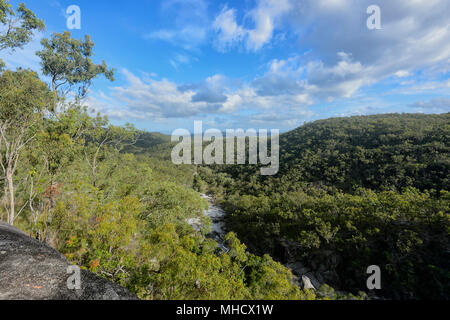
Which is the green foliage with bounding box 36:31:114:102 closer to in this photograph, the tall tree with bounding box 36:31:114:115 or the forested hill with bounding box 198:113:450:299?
the tall tree with bounding box 36:31:114:115

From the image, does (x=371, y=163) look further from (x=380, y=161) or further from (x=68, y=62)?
(x=68, y=62)

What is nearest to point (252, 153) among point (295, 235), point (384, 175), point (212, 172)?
point (212, 172)

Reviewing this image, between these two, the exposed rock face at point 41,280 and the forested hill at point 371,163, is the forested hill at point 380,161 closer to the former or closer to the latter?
the forested hill at point 371,163

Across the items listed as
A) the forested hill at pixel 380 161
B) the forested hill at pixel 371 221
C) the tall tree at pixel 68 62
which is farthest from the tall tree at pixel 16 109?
the forested hill at pixel 380 161

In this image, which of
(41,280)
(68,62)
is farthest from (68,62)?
(41,280)

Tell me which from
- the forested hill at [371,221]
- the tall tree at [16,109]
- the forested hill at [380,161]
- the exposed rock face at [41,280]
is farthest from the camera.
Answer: the forested hill at [380,161]

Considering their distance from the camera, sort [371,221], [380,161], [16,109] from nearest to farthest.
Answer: [16,109] → [371,221] → [380,161]

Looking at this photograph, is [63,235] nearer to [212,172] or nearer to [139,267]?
[139,267]

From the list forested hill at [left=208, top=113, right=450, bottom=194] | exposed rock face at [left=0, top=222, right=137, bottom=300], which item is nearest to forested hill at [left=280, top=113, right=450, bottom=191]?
forested hill at [left=208, top=113, right=450, bottom=194]
